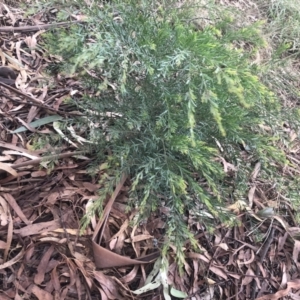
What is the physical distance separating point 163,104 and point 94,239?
453 millimetres

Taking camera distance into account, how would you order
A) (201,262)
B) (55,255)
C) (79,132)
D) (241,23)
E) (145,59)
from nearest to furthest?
(145,59) < (55,255) < (201,262) < (79,132) < (241,23)

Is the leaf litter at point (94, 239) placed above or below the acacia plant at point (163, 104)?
below

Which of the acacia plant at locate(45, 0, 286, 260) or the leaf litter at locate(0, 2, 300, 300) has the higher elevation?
the acacia plant at locate(45, 0, 286, 260)

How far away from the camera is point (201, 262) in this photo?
1.44 meters

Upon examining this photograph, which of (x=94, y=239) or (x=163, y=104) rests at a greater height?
(x=163, y=104)

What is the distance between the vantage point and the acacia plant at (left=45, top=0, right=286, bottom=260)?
1.20m

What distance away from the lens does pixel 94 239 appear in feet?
4.45

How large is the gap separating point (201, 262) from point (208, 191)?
0.78 ft

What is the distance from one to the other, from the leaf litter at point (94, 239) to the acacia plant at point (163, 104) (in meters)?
0.09

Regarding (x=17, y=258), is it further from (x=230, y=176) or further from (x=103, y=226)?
(x=230, y=176)

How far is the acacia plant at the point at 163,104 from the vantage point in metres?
1.20

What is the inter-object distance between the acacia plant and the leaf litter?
9 cm

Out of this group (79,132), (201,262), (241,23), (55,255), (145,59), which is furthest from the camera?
(241,23)

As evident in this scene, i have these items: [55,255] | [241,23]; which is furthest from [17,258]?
[241,23]
